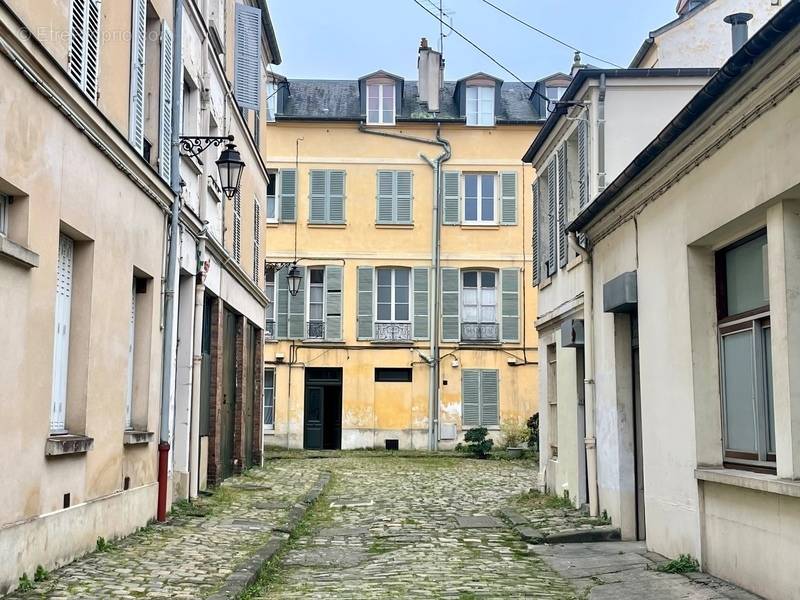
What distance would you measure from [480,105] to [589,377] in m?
21.1

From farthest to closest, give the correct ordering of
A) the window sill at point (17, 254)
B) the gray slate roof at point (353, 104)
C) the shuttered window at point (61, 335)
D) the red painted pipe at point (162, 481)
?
the gray slate roof at point (353, 104), the red painted pipe at point (162, 481), the shuttered window at point (61, 335), the window sill at point (17, 254)

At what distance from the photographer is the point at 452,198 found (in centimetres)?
3122

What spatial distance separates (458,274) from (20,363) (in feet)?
79.5

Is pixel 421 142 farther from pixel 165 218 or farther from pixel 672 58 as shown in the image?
pixel 165 218

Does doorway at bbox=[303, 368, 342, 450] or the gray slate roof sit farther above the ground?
the gray slate roof

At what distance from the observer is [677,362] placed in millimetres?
8508

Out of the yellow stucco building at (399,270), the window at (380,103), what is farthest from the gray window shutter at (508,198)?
the window at (380,103)

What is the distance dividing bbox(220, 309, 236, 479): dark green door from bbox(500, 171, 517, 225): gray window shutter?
14.1 m

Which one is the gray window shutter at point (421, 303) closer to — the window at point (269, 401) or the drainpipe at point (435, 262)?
the drainpipe at point (435, 262)

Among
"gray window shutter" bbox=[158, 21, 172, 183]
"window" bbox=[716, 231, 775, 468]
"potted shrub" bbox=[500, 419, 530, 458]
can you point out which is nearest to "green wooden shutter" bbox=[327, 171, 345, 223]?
"potted shrub" bbox=[500, 419, 530, 458]

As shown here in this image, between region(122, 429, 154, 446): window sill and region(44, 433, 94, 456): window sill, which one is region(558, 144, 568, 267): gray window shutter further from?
region(44, 433, 94, 456): window sill

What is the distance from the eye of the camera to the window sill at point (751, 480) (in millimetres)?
6234

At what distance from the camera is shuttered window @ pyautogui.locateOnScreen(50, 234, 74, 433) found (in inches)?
330

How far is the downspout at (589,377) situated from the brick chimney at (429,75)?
793 inches
